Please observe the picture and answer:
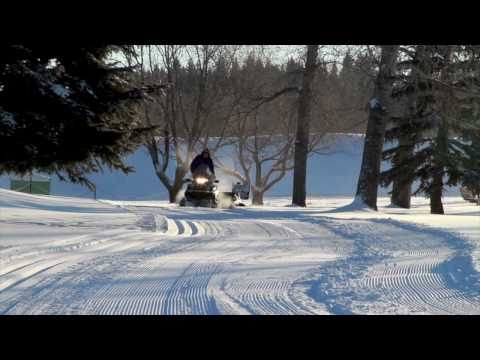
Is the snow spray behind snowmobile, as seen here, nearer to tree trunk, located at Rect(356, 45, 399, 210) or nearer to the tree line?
the tree line

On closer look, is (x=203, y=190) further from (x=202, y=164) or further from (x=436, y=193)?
(x=436, y=193)

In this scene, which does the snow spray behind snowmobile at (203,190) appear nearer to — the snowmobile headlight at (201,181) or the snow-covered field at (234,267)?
the snowmobile headlight at (201,181)

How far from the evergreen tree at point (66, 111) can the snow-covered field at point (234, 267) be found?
133 centimetres

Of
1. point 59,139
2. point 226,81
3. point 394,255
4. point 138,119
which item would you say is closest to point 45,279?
point 394,255

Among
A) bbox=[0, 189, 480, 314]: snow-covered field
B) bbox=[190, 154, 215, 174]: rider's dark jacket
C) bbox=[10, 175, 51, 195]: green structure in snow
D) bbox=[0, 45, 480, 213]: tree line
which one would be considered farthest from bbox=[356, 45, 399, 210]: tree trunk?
bbox=[10, 175, 51, 195]: green structure in snow

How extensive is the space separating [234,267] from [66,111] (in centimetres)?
595

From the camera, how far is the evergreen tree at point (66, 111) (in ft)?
34.2

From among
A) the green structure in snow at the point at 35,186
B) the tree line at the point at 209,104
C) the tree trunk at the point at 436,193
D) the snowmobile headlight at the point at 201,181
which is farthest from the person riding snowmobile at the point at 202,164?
the green structure in snow at the point at 35,186

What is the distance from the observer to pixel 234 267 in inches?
261

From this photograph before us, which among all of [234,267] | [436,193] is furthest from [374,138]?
[234,267]

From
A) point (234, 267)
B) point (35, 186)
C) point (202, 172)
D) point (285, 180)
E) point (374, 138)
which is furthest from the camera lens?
point (285, 180)
